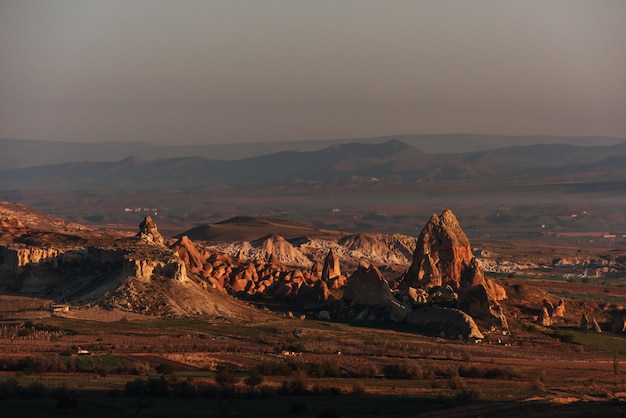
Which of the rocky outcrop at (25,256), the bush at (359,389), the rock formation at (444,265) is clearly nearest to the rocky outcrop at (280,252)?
the rock formation at (444,265)

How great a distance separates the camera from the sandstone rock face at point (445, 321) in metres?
93.3

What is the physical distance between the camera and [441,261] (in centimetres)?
11219

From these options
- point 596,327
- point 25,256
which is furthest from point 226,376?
point 596,327

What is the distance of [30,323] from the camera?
3413 inches

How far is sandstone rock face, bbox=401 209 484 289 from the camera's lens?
11056 centimetres

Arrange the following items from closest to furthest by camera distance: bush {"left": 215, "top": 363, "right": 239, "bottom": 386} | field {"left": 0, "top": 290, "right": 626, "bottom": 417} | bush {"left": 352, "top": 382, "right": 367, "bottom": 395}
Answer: field {"left": 0, "top": 290, "right": 626, "bottom": 417}, bush {"left": 352, "top": 382, "right": 367, "bottom": 395}, bush {"left": 215, "top": 363, "right": 239, "bottom": 386}

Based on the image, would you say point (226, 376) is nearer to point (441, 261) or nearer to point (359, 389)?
point (359, 389)

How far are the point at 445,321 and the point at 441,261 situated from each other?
1633 centimetres

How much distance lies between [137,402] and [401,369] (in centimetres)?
2077

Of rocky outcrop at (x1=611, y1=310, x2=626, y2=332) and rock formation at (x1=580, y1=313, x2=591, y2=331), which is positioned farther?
rocky outcrop at (x1=611, y1=310, x2=626, y2=332)

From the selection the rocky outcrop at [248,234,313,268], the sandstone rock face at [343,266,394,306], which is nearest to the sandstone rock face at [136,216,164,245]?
the sandstone rock face at [343,266,394,306]

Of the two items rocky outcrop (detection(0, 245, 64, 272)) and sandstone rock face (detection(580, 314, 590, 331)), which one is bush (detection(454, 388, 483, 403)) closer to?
sandstone rock face (detection(580, 314, 590, 331))

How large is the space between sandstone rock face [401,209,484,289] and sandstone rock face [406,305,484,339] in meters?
11.4

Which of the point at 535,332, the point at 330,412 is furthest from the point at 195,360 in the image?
the point at 535,332
